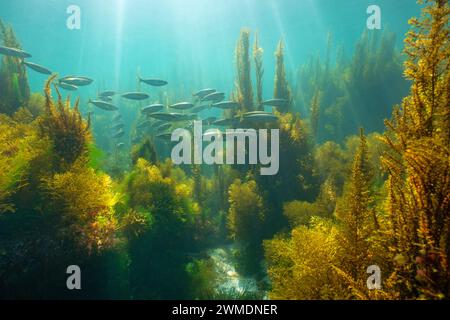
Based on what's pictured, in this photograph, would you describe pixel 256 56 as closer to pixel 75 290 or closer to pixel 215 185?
pixel 215 185

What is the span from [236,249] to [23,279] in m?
4.49

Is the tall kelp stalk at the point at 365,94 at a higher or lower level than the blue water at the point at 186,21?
lower

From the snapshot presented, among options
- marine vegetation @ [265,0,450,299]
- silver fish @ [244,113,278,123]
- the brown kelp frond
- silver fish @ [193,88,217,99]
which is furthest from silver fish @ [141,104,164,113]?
marine vegetation @ [265,0,450,299]

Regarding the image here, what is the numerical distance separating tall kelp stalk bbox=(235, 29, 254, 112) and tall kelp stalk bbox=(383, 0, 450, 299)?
7311mm

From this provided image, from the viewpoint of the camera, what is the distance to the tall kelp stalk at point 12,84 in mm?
10143

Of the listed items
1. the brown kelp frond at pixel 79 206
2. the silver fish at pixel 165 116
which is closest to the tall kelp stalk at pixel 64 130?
the brown kelp frond at pixel 79 206

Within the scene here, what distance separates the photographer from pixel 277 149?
820 centimetres

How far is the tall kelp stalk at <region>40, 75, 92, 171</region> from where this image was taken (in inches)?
212

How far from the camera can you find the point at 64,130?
5.47m

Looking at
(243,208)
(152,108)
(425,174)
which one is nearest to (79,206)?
(243,208)

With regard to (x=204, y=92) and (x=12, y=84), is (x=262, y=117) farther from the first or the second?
(x=12, y=84)

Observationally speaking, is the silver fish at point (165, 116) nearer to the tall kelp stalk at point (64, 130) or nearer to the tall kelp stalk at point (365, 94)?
the tall kelp stalk at point (64, 130)

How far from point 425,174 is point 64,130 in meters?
5.68

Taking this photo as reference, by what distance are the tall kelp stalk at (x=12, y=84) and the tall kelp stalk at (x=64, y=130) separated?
19.2 feet
